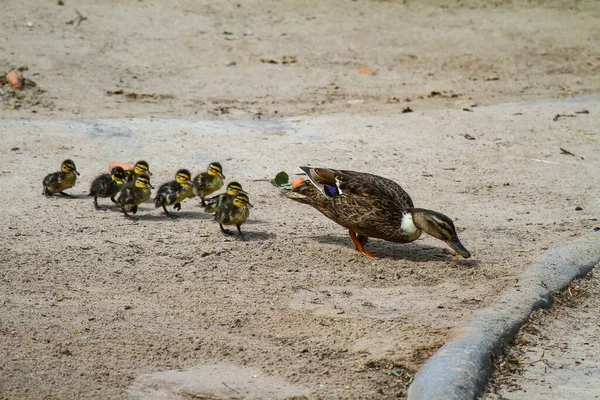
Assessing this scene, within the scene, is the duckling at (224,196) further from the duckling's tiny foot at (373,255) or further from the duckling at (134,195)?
the duckling's tiny foot at (373,255)

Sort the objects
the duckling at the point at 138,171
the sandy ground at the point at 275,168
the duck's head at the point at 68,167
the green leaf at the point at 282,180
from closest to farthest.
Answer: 1. the sandy ground at the point at 275,168
2. the duck's head at the point at 68,167
3. the duckling at the point at 138,171
4. the green leaf at the point at 282,180

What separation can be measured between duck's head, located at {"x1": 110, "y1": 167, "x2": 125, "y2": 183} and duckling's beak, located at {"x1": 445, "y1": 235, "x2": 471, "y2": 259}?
3260 mm

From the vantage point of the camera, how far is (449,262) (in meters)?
7.55

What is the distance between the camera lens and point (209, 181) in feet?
29.7

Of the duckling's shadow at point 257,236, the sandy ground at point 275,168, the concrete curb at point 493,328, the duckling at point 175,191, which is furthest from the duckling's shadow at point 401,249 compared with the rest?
the duckling at point 175,191

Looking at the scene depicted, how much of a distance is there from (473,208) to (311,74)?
5.37m

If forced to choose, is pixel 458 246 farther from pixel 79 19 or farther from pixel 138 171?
pixel 79 19

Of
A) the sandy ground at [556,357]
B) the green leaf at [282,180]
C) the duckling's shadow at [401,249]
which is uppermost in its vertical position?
the sandy ground at [556,357]

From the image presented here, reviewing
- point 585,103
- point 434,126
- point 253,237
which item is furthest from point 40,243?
point 585,103

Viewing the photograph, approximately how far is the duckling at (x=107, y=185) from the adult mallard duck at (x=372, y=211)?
1996 millimetres

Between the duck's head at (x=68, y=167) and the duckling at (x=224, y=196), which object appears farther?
the duck's head at (x=68, y=167)

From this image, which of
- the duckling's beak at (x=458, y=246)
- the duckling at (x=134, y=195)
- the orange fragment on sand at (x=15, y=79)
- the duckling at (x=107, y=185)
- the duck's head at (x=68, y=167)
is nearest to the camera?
the duckling's beak at (x=458, y=246)

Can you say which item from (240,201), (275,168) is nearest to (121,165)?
(275,168)

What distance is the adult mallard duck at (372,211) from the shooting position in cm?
748
